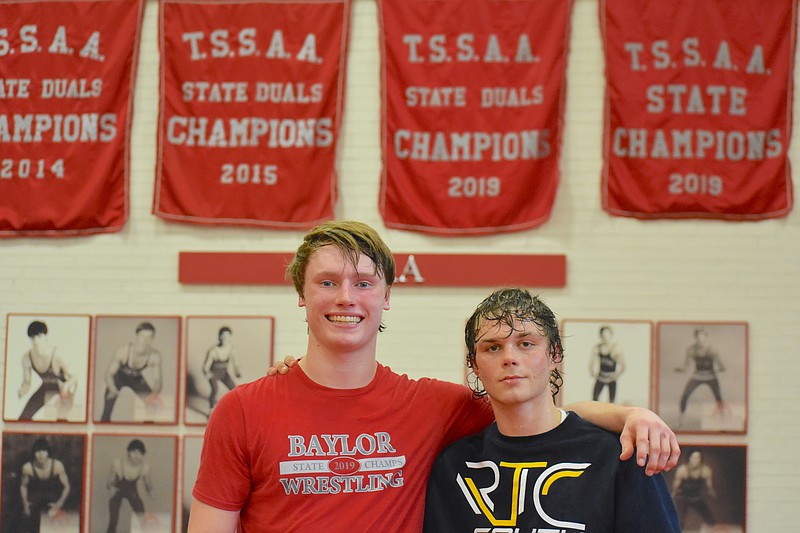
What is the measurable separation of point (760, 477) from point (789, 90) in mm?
2384

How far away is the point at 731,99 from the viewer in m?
5.17

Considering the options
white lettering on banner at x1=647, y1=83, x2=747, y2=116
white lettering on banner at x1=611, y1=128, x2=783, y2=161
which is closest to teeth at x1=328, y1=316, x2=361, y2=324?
white lettering on banner at x1=611, y1=128, x2=783, y2=161

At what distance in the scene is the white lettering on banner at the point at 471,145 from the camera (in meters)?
5.21

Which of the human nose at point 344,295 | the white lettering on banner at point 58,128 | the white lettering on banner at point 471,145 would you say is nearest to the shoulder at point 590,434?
the human nose at point 344,295

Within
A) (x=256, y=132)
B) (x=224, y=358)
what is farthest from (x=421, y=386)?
(x=256, y=132)

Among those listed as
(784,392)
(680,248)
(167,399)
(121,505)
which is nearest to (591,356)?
(680,248)

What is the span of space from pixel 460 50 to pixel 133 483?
341cm

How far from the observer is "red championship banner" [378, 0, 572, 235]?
5211 millimetres

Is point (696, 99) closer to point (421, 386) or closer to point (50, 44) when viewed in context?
point (421, 386)

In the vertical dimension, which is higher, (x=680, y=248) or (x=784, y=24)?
(x=784, y=24)

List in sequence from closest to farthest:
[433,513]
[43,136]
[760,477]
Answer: [433,513]
[760,477]
[43,136]

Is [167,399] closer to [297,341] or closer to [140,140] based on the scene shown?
[297,341]

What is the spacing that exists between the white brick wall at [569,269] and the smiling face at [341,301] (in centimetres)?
276

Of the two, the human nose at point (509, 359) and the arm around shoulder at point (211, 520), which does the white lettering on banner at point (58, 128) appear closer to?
the arm around shoulder at point (211, 520)
